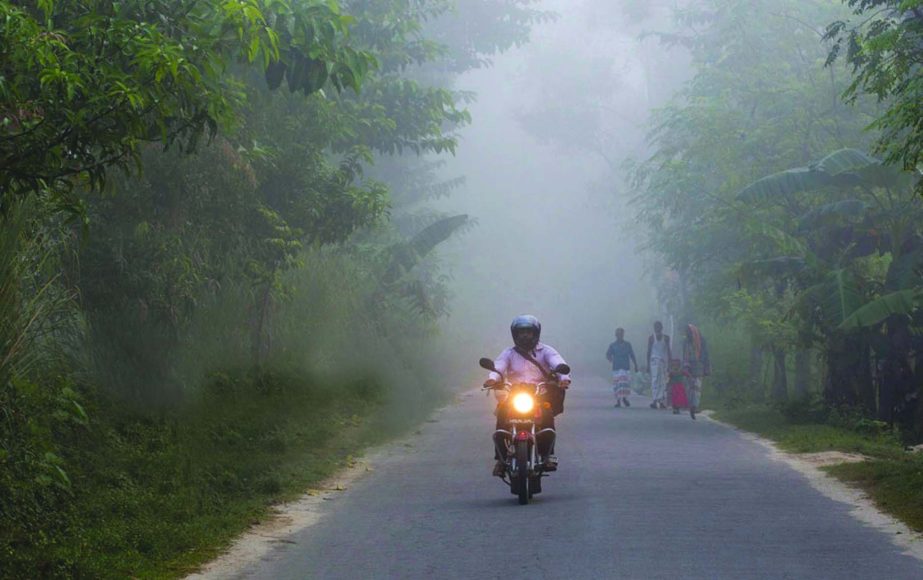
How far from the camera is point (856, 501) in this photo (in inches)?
473

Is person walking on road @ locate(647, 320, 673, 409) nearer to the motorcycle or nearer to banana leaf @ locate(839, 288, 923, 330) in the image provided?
banana leaf @ locate(839, 288, 923, 330)

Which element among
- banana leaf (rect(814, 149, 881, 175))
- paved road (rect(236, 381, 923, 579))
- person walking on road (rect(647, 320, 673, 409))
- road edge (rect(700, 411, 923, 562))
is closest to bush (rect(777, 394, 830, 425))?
road edge (rect(700, 411, 923, 562))

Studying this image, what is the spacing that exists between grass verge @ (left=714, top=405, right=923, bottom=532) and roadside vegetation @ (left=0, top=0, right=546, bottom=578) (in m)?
5.55

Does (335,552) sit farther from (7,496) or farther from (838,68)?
(838,68)

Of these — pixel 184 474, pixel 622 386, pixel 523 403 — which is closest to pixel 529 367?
pixel 523 403

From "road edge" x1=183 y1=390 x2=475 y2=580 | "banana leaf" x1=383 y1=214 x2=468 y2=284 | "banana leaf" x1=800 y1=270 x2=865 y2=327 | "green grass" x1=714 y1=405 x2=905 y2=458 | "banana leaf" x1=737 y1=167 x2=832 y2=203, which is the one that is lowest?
"road edge" x1=183 y1=390 x2=475 y2=580

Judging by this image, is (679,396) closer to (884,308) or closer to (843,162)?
(843,162)

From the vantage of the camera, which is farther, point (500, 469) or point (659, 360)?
point (659, 360)

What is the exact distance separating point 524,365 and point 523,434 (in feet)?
3.52

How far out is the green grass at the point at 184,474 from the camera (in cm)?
901

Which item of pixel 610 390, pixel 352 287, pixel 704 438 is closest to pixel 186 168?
pixel 704 438

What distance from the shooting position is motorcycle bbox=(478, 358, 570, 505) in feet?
40.1

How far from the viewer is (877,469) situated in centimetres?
1380

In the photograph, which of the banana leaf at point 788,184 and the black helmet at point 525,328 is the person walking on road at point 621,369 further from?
the black helmet at point 525,328
